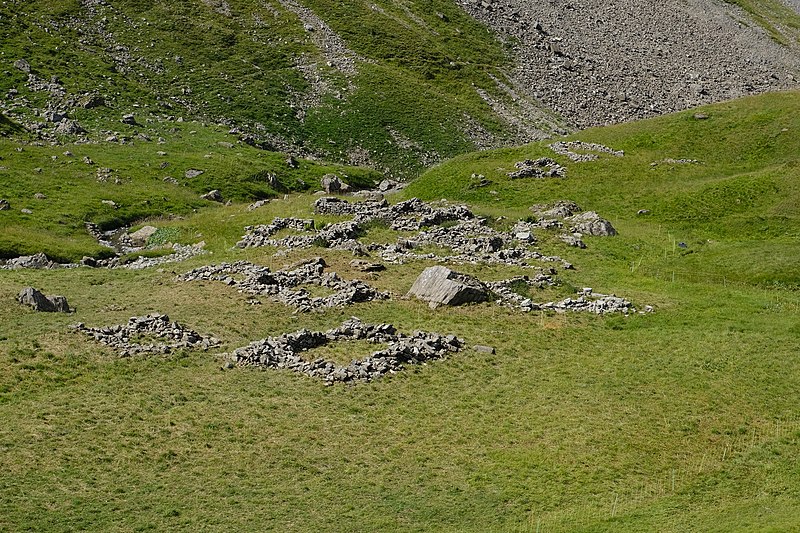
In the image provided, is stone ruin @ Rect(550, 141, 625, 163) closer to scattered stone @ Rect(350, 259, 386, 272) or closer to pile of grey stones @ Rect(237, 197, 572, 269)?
pile of grey stones @ Rect(237, 197, 572, 269)

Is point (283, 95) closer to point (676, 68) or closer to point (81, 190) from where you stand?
point (81, 190)

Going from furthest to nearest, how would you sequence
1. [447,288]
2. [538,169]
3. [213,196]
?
[213,196]
[538,169]
[447,288]

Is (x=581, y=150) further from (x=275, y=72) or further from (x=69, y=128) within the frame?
(x=69, y=128)

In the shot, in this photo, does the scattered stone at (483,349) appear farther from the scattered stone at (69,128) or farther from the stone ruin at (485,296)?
the scattered stone at (69,128)

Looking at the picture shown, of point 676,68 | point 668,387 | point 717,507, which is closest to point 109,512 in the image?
point 717,507

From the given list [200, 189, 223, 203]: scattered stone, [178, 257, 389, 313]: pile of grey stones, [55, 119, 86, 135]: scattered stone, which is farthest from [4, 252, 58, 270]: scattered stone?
[55, 119, 86, 135]: scattered stone

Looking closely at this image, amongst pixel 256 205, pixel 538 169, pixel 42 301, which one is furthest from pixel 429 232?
pixel 42 301
